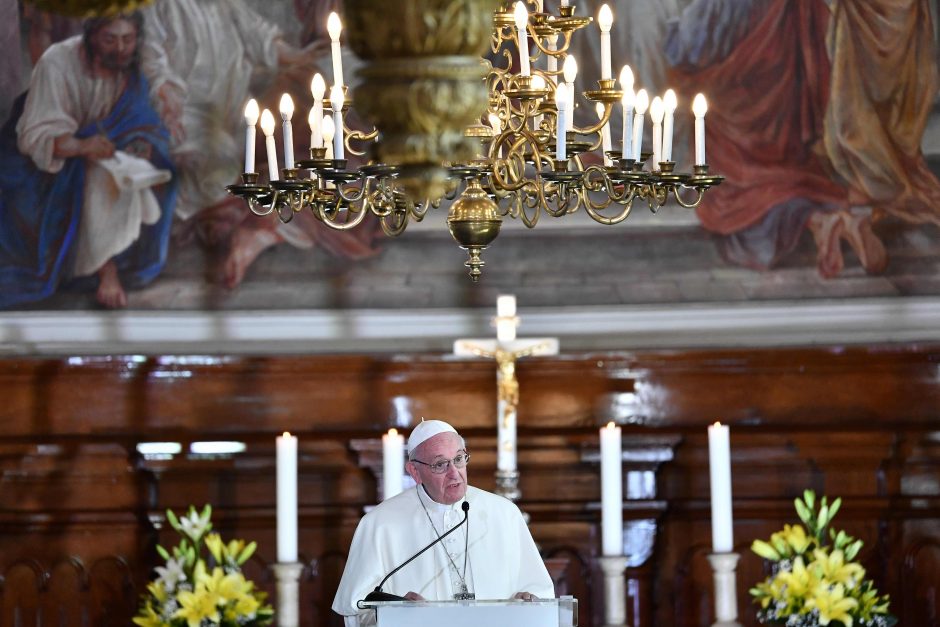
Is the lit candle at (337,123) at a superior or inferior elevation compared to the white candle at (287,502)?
superior

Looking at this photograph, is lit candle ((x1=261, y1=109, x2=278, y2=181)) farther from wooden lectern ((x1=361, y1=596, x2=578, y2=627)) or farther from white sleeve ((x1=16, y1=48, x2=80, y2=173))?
white sleeve ((x1=16, y1=48, x2=80, y2=173))

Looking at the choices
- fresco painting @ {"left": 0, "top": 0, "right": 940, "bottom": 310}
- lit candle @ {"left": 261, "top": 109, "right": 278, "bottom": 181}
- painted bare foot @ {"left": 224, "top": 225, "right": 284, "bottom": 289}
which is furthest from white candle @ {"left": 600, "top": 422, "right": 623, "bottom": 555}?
lit candle @ {"left": 261, "top": 109, "right": 278, "bottom": 181}

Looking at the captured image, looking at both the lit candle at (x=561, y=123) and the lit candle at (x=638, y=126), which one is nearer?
the lit candle at (x=561, y=123)

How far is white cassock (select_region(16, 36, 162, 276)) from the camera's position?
25.2 ft

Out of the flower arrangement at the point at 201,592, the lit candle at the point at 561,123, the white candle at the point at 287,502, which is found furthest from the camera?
the white candle at the point at 287,502

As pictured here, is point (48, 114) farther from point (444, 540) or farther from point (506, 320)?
point (444, 540)

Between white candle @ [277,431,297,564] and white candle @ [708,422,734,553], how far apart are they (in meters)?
1.71

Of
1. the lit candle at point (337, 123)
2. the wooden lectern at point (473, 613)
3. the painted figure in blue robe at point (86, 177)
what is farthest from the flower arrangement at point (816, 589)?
the painted figure in blue robe at point (86, 177)

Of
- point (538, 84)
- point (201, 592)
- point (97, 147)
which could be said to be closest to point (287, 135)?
point (538, 84)

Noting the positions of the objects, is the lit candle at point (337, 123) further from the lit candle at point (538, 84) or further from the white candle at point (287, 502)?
the white candle at point (287, 502)

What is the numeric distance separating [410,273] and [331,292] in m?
0.39

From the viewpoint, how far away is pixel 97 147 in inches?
303

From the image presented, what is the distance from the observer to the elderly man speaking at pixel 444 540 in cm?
589

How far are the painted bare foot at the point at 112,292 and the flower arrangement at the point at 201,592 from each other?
4.26 feet
